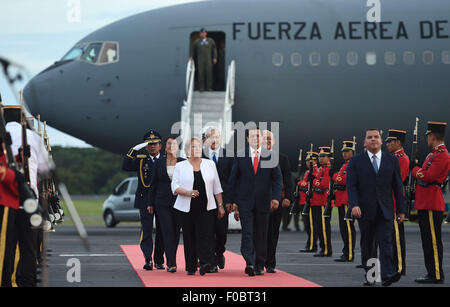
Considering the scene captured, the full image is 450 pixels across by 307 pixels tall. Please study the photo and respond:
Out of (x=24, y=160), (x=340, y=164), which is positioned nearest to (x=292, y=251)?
(x=340, y=164)

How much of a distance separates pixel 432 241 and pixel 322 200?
4996 mm

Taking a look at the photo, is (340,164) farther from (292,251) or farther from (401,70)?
(401,70)

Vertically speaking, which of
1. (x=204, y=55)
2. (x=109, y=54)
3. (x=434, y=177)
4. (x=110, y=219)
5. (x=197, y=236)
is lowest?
(x=110, y=219)

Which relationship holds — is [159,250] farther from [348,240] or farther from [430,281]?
[430,281]

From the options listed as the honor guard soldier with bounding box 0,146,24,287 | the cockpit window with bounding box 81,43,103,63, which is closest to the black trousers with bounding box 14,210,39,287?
the honor guard soldier with bounding box 0,146,24,287

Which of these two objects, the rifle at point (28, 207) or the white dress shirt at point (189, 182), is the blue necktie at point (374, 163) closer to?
the white dress shirt at point (189, 182)

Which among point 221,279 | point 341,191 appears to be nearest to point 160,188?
point 221,279

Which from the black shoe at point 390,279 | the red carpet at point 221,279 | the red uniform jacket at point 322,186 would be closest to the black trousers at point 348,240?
the red uniform jacket at point 322,186

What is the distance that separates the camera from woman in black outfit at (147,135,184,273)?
37.6 feet

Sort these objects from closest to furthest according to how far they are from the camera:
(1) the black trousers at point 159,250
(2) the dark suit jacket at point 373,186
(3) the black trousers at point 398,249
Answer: (2) the dark suit jacket at point 373,186, (3) the black trousers at point 398,249, (1) the black trousers at point 159,250

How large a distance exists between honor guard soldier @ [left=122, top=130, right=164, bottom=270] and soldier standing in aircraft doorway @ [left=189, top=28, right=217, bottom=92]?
7.76 m

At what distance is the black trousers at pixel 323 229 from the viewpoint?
14719 millimetres

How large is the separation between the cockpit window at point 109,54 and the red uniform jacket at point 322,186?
723cm

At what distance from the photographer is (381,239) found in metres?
9.88
